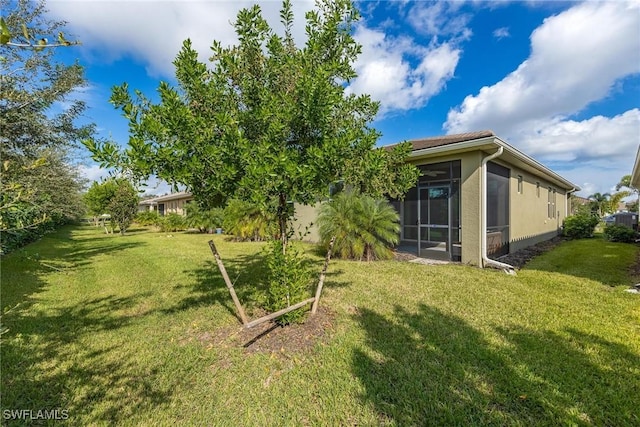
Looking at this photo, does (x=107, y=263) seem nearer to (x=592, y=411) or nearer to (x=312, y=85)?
(x=312, y=85)

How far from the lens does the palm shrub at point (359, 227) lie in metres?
9.02

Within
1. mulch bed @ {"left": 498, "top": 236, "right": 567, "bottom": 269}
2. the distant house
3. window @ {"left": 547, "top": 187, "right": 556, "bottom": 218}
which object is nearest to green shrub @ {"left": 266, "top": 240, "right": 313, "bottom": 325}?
the distant house

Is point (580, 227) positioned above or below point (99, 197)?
below

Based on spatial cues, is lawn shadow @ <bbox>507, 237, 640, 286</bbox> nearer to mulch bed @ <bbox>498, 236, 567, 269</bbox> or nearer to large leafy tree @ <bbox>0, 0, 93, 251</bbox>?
mulch bed @ <bbox>498, 236, 567, 269</bbox>

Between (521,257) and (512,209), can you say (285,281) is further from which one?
(512,209)

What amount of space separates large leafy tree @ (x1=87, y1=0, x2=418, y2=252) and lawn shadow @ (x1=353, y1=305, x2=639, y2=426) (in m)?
2.13

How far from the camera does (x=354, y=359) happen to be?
3.31 meters

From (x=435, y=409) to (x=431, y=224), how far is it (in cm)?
766

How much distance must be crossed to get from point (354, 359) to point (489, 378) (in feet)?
4.53

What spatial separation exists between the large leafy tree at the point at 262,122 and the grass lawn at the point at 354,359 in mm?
1862

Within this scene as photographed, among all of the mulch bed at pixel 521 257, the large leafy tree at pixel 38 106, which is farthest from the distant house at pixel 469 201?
the large leafy tree at pixel 38 106

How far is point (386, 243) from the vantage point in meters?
9.64

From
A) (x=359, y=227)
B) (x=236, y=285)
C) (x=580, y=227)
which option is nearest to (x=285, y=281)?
(x=236, y=285)

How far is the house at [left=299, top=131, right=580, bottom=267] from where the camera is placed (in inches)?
320
